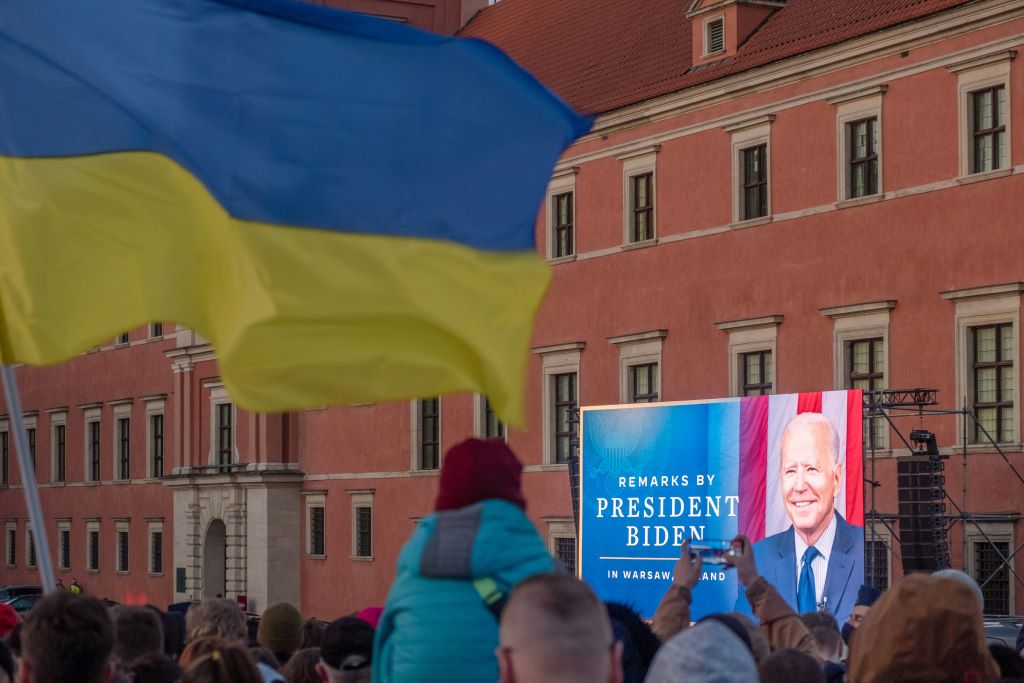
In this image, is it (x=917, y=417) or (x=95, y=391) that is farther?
(x=95, y=391)

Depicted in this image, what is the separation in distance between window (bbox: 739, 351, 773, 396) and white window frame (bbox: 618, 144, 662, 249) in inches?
128

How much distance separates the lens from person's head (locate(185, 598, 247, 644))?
8828mm

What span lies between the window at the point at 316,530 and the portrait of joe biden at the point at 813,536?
18.8m

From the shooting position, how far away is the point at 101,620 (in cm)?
550

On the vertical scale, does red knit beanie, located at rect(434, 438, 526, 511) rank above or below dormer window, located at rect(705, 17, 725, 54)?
below

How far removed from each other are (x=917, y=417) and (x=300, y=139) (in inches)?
896

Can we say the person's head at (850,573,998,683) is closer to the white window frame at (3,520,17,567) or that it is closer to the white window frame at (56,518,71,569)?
the white window frame at (56,518,71,569)

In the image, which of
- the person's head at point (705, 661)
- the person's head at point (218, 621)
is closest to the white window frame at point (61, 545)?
the person's head at point (218, 621)

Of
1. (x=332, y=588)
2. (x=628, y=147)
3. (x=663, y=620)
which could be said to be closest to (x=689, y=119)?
(x=628, y=147)

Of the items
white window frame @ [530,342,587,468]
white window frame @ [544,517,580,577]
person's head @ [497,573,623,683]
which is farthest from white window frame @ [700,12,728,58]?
person's head @ [497,573,623,683]

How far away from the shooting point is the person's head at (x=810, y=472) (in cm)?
2709

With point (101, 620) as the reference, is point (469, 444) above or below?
above

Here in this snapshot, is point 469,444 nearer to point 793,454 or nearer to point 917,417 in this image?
point 793,454

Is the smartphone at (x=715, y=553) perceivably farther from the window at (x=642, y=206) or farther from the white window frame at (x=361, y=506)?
the white window frame at (x=361, y=506)
